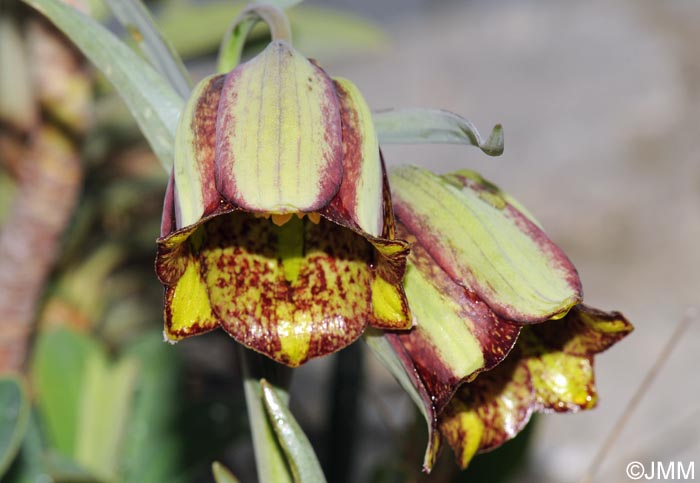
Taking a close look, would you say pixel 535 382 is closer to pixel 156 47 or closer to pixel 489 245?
pixel 489 245

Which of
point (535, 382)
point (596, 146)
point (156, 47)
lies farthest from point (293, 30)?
point (596, 146)

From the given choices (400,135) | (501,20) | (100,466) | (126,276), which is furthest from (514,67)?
(400,135)

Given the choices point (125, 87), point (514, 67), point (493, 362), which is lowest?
point (514, 67)

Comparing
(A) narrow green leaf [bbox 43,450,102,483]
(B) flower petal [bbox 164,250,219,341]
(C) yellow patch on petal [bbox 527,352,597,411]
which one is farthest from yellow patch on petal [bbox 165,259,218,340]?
(A) narrow green leaf [bbox 43,450,102,483]

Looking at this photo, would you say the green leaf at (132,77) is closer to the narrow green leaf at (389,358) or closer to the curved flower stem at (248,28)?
the curved flower stem at (248,28)

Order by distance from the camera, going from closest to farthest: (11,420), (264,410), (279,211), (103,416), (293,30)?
(279,211)
(264,410)
(11,420)
(103,416)
(293,30)

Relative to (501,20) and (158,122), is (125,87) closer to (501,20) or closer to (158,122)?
(158,122)

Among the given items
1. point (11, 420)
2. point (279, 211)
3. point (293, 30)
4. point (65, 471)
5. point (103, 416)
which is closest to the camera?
point (279, 211)

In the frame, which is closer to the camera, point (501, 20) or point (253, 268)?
point (253, 268)
